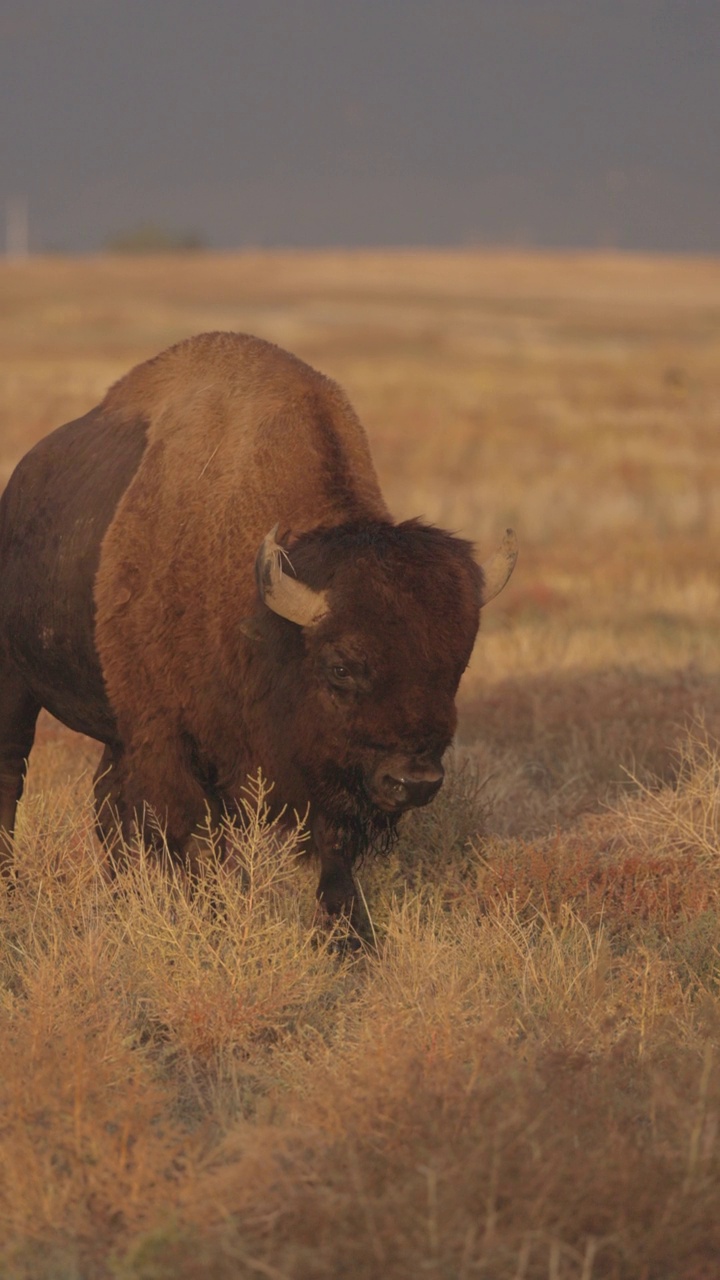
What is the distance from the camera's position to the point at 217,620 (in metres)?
6.01

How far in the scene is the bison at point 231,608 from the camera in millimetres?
5312

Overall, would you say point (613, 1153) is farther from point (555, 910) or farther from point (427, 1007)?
point (555, 910)

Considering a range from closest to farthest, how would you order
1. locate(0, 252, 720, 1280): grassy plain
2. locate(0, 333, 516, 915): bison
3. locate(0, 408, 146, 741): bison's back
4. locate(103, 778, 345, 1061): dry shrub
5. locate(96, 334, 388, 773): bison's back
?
1. locate(0, 252, 720, 1280): grassy plain
2. locate(103, 778, 345, 1061): dry shrub
3. locate(0, 333, 516, 915): bison
4. locate(96, 334, 388, 773): bison's back
5. locate(0, 408, 146, 741): bison's back

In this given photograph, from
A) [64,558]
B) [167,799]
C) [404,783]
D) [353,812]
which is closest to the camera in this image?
[404,783]

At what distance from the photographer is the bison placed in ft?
17.4

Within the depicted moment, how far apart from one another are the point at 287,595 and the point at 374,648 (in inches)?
17.0

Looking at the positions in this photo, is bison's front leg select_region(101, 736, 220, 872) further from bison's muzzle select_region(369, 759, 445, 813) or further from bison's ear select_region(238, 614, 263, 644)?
bison's muzzle select_region(369, 759, 445, 813)

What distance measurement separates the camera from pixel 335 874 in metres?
5.95

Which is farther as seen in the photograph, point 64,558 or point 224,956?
point 64,558

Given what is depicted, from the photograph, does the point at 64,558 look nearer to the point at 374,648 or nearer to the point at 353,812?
the point at 353,812

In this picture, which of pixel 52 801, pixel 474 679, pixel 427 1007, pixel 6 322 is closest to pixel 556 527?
pixel 474 679

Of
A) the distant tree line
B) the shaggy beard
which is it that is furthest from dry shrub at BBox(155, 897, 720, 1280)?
the distant tree line

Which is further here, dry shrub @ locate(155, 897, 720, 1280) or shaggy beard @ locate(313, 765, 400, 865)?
shaggy beard @ locate(313, 765, 400, 865)

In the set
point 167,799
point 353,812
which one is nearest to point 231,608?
point 167,799
